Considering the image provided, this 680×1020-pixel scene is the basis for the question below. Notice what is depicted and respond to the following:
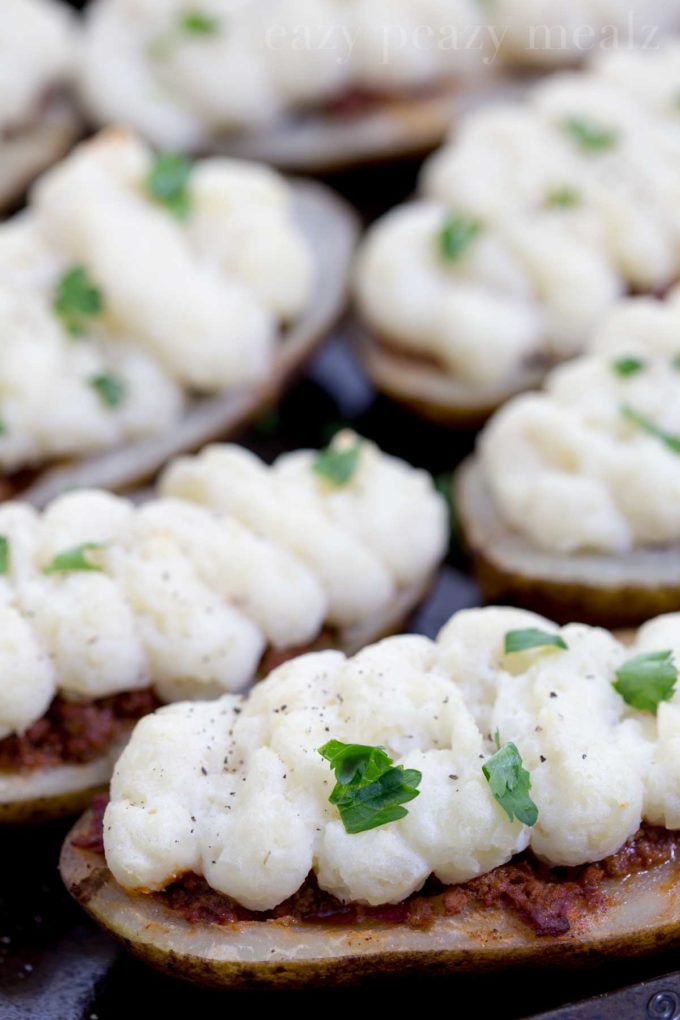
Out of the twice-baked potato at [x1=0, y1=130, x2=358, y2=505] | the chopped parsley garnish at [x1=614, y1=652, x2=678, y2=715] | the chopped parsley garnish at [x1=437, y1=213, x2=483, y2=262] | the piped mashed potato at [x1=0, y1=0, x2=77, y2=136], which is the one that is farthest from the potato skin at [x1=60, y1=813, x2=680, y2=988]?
the piped mashed potato at [x1=0, y1=0, x2=77, y2=136]

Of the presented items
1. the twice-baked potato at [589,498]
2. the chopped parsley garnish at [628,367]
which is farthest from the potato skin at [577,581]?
the chopped parsley garnish at [628,367]

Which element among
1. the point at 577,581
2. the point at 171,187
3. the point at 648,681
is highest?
the point at 171,187

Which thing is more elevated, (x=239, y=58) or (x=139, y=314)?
(x=239, y=58)

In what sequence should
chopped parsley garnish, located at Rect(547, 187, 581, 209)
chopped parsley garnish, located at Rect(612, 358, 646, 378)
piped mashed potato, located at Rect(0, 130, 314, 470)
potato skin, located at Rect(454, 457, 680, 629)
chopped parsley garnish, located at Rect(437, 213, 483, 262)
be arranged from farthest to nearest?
1. chopped parsley garnish, located at Rect(547, 187, 581, 209)
2. chopped parsley garnish, located at Rect(437, 213, 483, 262)
3. piped mashed potato, located at Rect(0, 130, 314, 470)
4. chopped parsley garnish, located at Rect(612, 358, 646, 378)
5. potato skin, located at Rect(454, 457, 680, 629)

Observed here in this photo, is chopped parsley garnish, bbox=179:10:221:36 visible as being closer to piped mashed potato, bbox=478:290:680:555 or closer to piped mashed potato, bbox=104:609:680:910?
piped mashed potato, bbox=478:290:680:555

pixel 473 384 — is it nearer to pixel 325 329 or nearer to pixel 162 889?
pixel 325 329

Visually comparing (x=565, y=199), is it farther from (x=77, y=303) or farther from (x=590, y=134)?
(x=77, y=303)

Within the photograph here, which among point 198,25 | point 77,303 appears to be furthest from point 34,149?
point 77,303
